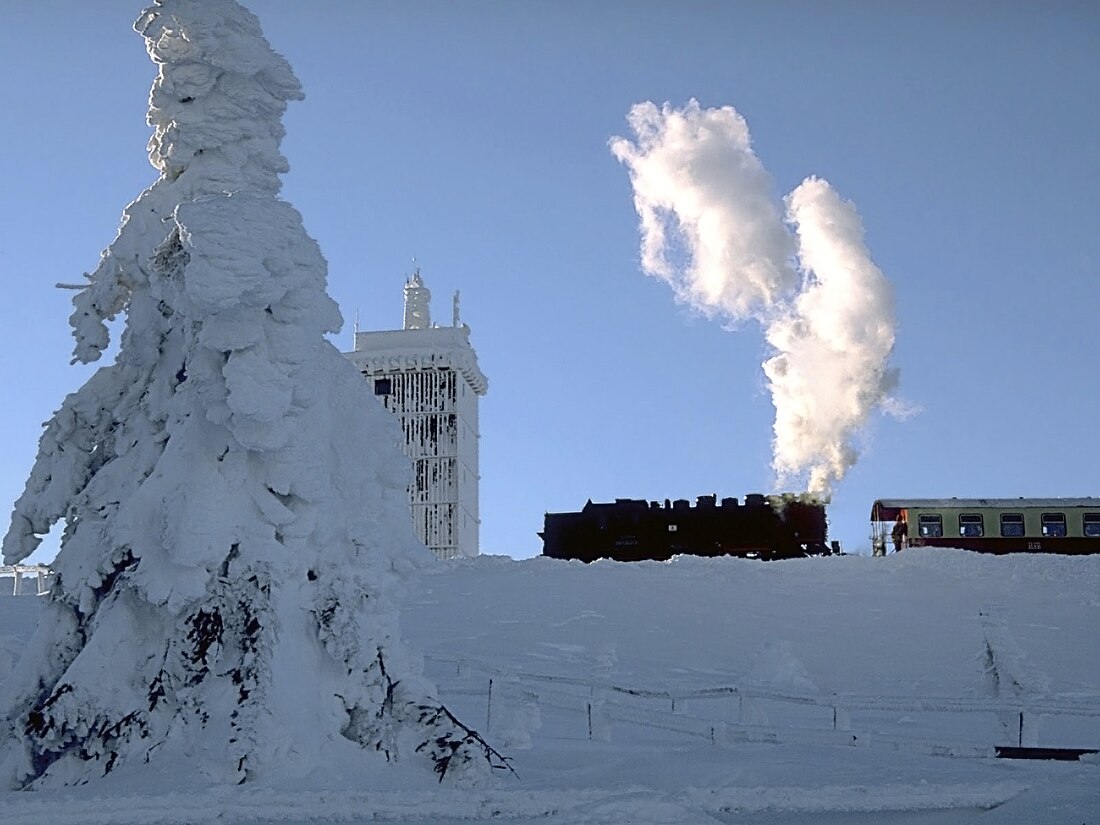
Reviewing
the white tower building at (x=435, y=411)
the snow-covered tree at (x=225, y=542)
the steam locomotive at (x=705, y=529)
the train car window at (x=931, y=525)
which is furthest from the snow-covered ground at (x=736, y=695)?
the white tower building at (x=435, y=411)

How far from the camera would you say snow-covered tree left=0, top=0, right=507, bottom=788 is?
31.3ft

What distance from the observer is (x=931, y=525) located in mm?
39125

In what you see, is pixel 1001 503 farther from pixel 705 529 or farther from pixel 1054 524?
pixel 705 529

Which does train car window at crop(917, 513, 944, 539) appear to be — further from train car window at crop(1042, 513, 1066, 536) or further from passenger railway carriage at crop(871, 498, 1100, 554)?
train car window at crop(1042, 513, 1066, 536)

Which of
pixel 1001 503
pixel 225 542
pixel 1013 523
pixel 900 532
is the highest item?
pixel 1001 503

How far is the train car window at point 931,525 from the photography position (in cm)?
3903

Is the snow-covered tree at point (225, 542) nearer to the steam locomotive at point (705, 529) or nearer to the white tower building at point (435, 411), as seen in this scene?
the steam locomotive at point (705, 529)

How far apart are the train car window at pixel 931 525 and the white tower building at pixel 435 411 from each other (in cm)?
3257

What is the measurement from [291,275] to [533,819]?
4835mm

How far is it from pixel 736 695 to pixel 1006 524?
2834 centimetres

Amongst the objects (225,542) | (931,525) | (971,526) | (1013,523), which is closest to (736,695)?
(225,542)

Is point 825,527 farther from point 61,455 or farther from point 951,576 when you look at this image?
point 61,455

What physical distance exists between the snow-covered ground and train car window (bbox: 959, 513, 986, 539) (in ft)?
20.4

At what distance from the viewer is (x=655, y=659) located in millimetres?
21297
